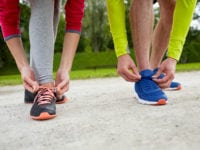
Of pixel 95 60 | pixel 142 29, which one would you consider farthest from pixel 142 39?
pixel 95 60

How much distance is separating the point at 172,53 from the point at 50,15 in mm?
674

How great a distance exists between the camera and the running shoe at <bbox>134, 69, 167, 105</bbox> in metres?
1.95

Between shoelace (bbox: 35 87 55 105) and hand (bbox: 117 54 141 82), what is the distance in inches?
15.3

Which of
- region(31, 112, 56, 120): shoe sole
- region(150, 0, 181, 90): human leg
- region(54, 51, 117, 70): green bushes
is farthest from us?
region(54, 51, 117, 70): green bushes

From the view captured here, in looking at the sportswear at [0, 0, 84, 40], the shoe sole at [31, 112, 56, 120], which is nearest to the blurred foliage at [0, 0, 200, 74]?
the sportswear at [0, 0, 84, 40]

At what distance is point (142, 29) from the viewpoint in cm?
209

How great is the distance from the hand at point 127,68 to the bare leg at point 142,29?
0.13 m

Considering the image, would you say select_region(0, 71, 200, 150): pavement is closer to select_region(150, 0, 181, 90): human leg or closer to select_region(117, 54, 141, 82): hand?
select_region(117, 54, 141, 82): hand

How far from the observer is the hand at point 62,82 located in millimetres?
1915

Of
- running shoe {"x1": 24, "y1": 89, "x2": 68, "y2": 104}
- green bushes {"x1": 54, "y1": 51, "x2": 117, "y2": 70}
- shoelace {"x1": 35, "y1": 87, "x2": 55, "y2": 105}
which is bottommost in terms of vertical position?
green bushes {"x1": 54, "y1": 51, "x2": 117, "y2": 70}

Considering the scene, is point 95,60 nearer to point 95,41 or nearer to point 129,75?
point 95,41

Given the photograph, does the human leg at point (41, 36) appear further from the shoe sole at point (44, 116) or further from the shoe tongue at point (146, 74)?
the shoe tongue at point (146, 74)

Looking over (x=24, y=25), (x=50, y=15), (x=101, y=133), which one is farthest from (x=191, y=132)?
(x=24, y=25)

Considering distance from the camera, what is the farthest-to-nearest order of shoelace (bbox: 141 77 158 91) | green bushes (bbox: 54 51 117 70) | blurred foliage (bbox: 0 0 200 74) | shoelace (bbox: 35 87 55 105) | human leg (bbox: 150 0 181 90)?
green bushes (bbox: 54 51 117 70) → blurred foliage (bbox: 0 0 200 74) → human leg (bbox: 150 0 181 90) → shoelace (bbox: 141 77 158 91) → shoelace (bbox: 35 87 55 105)
